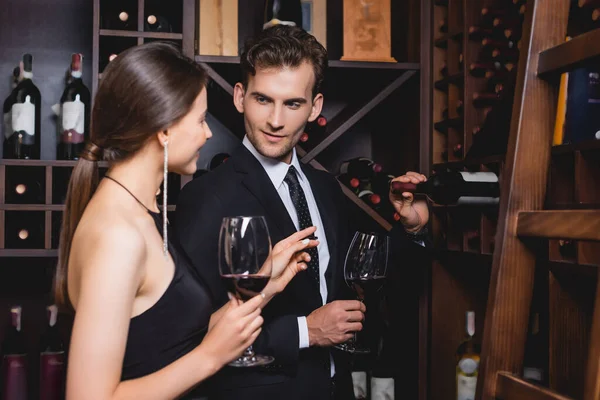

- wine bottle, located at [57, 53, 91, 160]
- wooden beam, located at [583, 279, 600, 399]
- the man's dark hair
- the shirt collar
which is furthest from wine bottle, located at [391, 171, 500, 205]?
wine bottle, located at [57, 53, 91, 160]

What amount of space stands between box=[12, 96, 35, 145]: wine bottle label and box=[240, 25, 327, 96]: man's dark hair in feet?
2.81

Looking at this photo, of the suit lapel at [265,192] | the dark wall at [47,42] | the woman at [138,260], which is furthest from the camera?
the dark wall at [47,42]

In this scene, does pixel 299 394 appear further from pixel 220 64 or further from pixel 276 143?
pixel 220 64

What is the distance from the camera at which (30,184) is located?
7.83ft

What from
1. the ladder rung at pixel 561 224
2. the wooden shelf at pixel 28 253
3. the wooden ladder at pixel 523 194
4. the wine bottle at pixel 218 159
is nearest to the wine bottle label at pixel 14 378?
the wooden shelf at pixel 28 253

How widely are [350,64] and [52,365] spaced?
1.48 metres

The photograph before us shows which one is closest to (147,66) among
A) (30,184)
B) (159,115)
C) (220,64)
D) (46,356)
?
(159,115)

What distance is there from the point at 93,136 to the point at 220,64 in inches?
44.9

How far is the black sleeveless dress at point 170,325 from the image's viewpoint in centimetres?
112

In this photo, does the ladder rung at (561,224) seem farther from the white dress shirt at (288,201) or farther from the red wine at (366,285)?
the white dress shirt at (288,201)

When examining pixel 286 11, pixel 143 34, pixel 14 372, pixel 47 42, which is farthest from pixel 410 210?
pixel 47 42

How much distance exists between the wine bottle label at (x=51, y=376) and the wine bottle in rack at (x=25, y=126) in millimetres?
712

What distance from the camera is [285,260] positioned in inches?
53.4

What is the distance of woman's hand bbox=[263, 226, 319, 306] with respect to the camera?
1351 mm
